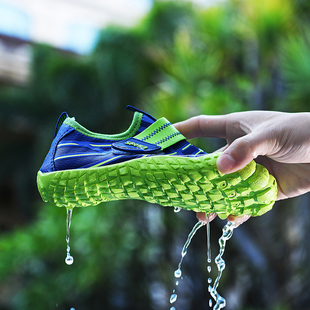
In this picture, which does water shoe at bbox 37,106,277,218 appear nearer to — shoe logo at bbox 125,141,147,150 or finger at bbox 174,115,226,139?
shoe logo at bbox 125,141,147,150

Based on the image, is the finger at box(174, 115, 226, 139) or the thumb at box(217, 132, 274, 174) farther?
the finger at box(174, 115, 226, 139)

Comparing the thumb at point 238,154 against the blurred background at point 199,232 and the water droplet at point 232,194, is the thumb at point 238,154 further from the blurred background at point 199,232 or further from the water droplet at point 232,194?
the blurred background at point 199,232

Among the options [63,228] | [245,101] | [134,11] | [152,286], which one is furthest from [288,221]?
[134,11]

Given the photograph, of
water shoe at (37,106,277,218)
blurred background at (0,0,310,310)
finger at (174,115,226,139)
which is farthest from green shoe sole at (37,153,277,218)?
blurred background at (0,0,310,310)

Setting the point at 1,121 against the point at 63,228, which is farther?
the point at 1,121

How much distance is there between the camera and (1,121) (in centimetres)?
441

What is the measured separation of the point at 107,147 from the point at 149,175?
0.14 metres

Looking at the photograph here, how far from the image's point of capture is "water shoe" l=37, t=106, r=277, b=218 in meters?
0.66

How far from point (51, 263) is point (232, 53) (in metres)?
2.37

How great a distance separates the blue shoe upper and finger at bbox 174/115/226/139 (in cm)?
15

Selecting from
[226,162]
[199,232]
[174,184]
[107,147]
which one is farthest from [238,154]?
[199,232]

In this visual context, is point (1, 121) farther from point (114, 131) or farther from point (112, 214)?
point (112, 214)

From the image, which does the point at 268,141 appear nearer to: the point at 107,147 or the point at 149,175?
the point at 149,175

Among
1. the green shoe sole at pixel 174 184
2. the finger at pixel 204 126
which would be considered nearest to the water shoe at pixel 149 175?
the green shoe sole at pixel 174 184
